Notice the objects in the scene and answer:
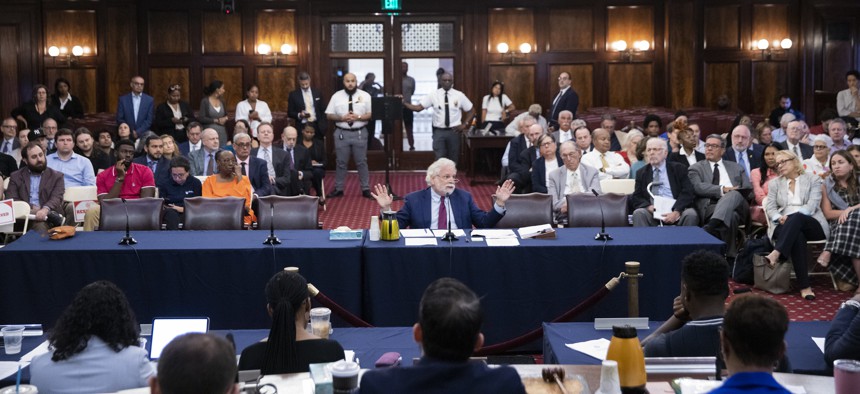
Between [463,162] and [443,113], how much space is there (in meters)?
1.92

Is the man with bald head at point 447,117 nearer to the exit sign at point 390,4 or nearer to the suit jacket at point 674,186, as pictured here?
the exit sign at point 390,4

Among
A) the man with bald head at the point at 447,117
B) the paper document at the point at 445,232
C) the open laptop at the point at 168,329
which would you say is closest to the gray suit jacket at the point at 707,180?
the paper document at the point at 445,232

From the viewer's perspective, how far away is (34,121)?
13805 mm

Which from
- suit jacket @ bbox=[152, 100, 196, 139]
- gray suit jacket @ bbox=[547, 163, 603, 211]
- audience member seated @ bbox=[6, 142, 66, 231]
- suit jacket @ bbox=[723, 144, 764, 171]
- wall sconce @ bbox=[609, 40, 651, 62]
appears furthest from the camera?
wall sconce @ bbox=[609, 40, 651, 62]

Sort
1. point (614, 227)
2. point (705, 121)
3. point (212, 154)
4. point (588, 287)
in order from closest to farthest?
point (588, 287), point (614, 227), point (212, 154), point (705, 121)

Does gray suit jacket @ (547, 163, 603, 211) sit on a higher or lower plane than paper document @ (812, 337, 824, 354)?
higher

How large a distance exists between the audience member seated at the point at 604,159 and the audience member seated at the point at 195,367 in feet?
25.8

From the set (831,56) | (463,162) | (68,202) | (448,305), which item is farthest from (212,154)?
(831,56)

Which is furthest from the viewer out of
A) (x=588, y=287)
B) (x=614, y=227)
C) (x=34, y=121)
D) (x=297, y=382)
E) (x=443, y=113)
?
(x=443, y=113)

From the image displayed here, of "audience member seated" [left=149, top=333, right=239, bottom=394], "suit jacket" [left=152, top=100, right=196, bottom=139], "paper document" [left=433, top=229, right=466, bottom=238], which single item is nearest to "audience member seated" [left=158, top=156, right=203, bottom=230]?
"paper document" [left=433, top=229, right=466, bottom=238]

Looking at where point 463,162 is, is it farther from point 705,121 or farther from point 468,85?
point 705,121

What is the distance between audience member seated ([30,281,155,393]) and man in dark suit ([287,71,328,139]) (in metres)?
11.0

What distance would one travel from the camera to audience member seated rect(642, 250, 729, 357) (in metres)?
4.11

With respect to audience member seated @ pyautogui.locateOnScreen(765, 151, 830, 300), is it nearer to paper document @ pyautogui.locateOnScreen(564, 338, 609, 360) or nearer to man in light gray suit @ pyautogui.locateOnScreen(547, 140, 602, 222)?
man in light gray suit @ pyautogui.locateOnScreen(547, 140, 602, 222)
